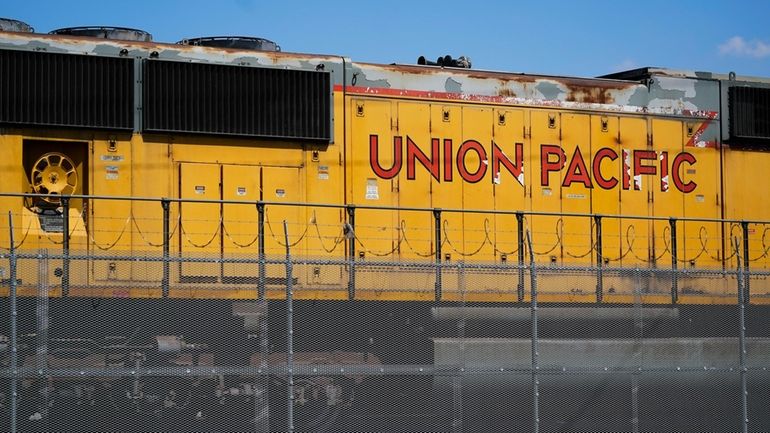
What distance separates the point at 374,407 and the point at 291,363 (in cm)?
118

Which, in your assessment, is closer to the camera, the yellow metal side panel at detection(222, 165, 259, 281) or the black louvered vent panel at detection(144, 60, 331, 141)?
the yellow metal side panel at detection(222, 165, 259, 281)

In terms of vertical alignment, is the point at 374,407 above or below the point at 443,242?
below

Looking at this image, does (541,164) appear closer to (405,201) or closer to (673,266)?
(405,201)

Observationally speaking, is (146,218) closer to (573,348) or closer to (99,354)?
(99,354)

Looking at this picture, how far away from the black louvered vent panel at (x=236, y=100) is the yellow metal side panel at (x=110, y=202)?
51 centimetres

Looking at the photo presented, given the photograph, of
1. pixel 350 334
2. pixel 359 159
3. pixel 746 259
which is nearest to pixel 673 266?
pixel 746 259

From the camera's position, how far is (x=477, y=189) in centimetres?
1497

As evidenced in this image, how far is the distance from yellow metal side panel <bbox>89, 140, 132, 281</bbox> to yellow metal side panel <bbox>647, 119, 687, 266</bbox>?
732 centimetres

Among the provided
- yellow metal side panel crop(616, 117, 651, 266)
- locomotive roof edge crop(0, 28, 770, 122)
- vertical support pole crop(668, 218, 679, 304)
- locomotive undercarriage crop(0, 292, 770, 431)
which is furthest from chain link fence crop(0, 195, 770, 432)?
locomotive roof edge crop(0, 28, 770, 122)

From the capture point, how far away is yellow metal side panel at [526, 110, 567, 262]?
15164 mm

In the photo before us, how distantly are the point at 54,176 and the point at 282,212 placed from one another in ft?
8.90

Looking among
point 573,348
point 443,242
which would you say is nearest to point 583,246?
point 443,242

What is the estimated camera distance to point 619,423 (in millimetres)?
11172

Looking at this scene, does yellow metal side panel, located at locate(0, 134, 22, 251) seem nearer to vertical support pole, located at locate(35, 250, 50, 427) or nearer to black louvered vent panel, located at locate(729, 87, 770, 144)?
vertical support pole, located at locate(35, 250, 50, 427)
